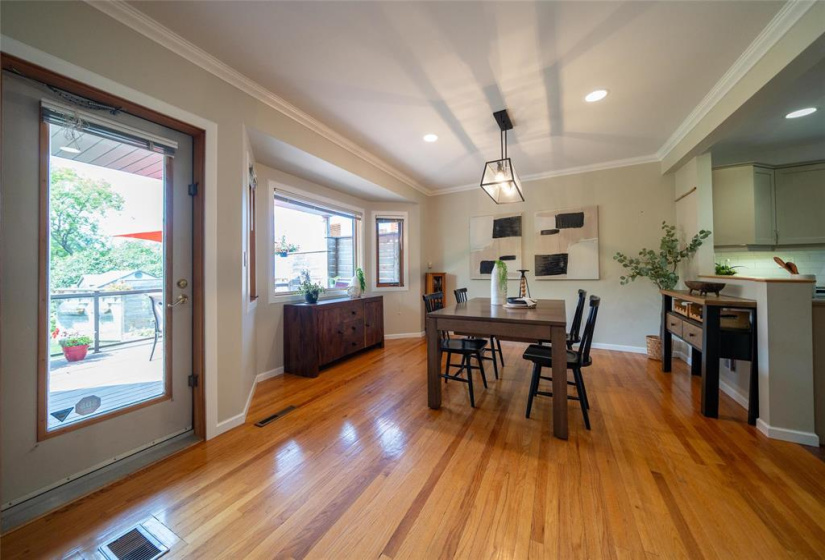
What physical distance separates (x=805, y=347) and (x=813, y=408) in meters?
0.40

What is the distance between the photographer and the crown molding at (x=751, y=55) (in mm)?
1662

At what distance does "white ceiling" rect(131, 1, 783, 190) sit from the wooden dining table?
6.27 ft

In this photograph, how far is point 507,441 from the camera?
194cm

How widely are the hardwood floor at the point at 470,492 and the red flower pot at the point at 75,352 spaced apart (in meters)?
0.73

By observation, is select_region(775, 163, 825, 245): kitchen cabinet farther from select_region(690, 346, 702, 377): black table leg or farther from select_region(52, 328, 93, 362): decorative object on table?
select_region(52, 328, 93, 362): decorative object on table

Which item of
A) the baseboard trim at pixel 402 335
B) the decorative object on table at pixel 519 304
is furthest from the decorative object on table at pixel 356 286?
the decorative object on table at pixel 519 304

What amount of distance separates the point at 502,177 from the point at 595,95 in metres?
1.07

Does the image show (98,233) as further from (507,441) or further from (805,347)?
(805,347)

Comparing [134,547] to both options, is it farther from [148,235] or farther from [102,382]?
[148,235]

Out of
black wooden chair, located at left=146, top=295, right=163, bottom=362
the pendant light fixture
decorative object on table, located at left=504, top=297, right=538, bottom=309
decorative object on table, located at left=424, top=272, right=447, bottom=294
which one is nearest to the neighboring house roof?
black wooden chair, located at left=146, top=295, right=163, bottom=362

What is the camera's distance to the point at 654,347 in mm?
3691

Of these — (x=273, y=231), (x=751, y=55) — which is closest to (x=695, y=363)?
(x=751, y=55)

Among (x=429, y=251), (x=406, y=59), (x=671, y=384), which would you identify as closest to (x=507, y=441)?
(x=671, y=384)

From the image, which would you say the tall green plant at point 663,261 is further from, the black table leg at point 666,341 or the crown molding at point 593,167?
the crown molding at point 593,167
